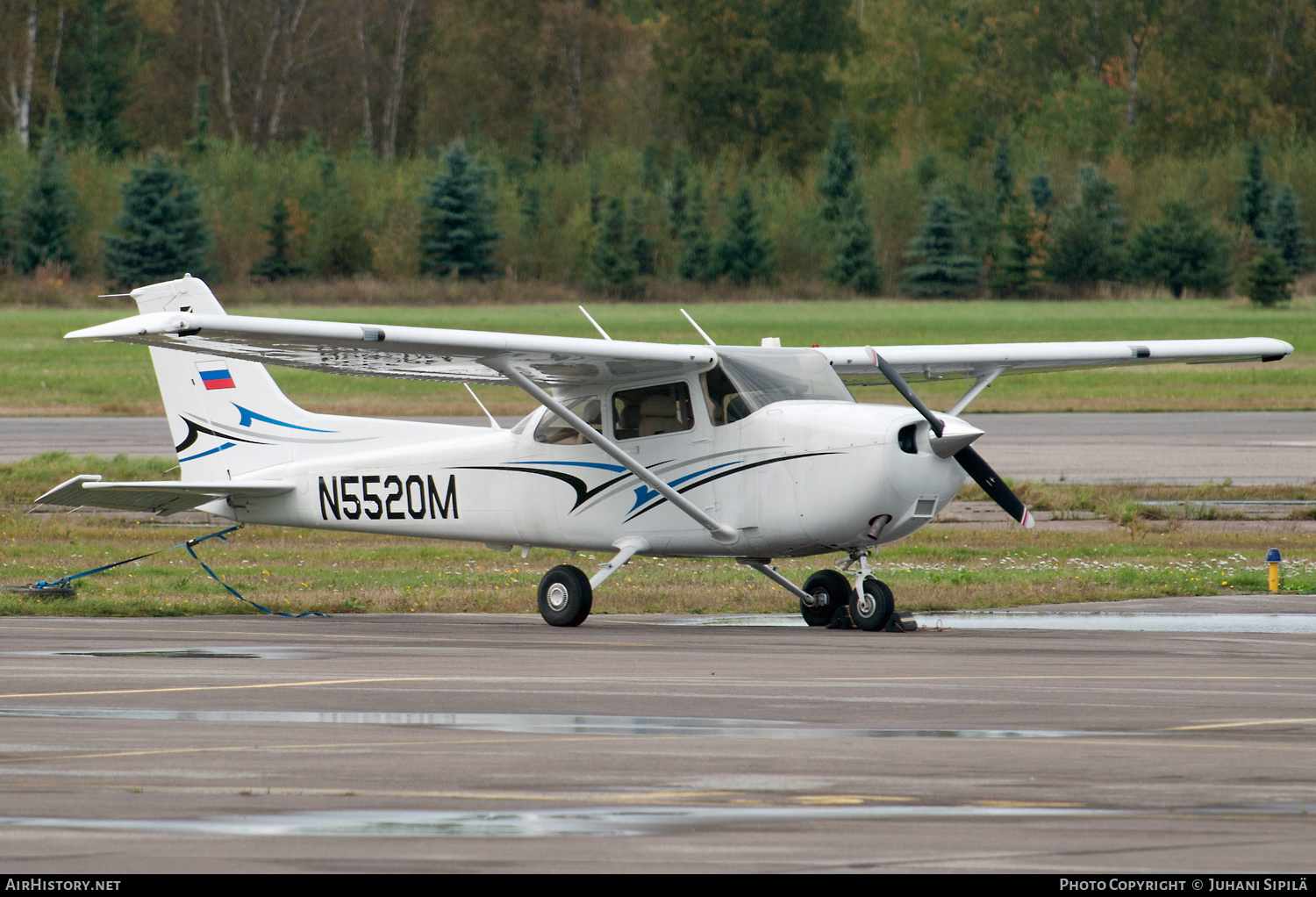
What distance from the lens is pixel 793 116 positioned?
323 ft

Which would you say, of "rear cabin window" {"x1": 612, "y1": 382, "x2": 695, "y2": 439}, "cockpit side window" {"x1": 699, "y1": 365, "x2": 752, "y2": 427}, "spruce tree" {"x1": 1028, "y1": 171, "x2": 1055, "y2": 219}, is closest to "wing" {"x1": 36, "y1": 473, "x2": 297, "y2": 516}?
"rear cabin window" {"x1": 612, "y1": 382, "x2": 695, "y2": 439}

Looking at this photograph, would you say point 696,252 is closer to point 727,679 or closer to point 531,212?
point 531,212

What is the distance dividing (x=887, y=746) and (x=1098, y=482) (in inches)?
681

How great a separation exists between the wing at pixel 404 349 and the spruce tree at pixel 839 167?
75.8 m

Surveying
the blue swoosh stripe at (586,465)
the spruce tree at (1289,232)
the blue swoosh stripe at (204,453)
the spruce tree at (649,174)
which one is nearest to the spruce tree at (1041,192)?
the spruce tree at (1289,232)

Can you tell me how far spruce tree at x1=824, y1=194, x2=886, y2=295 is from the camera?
8412 centimetres

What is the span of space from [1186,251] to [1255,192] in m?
6.63

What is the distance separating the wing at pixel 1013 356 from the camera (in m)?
15.5

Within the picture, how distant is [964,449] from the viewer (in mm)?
12859

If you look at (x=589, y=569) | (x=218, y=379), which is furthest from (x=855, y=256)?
(x=218, y=379)

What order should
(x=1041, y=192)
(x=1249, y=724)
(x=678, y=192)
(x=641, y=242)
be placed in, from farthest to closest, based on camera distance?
(x=678, y=192), (x=1041, y=192), (x=641, y=242), (x=1249, y=724)

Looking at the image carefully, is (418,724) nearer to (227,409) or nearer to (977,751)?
(977,751)

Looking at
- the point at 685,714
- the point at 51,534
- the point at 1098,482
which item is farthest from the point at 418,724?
the point at 1098,482

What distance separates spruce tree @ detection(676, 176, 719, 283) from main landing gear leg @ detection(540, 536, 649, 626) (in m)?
70.4
